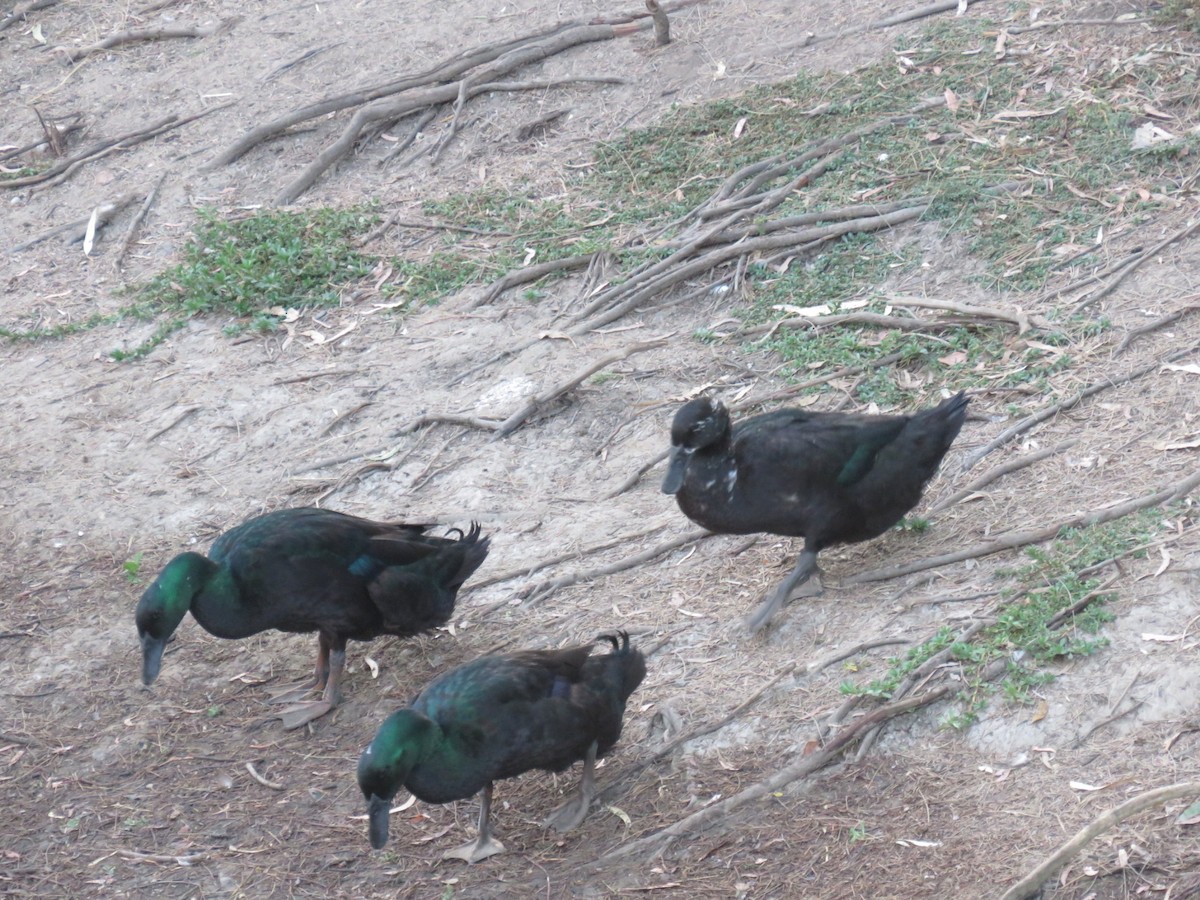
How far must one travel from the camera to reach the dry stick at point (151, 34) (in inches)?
514

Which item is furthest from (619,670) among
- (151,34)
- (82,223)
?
(151,34)

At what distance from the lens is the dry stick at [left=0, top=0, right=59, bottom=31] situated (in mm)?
13984

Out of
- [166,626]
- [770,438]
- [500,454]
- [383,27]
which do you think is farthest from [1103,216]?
[383,27]

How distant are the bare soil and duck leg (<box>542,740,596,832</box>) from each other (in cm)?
6

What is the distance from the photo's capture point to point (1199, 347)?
649 centimetres

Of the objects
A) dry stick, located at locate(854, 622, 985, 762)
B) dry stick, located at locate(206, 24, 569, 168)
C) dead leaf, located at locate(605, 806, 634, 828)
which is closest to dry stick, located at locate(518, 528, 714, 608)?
dead leaf, located at locate(605, 806, 634, 828)

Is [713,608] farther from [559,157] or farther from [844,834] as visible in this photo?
[559,157]

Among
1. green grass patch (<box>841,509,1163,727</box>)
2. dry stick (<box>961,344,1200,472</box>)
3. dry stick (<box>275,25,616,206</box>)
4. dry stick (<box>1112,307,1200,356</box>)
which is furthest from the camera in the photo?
dry stick (<box>275,25,616,206</box>)

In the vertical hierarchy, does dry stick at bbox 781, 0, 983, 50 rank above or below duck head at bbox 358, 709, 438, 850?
above

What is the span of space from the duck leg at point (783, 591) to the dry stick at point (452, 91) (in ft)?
21.2

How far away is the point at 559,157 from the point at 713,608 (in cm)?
518

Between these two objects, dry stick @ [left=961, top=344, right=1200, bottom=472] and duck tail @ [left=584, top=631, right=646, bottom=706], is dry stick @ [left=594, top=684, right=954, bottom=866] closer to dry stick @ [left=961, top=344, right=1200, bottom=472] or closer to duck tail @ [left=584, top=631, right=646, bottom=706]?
duck tail @ [left=584, top=631, right=646, bottom=706]

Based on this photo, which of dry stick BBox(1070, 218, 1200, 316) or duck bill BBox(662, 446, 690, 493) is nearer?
duck bill BBox(662, 446, 690, 493)

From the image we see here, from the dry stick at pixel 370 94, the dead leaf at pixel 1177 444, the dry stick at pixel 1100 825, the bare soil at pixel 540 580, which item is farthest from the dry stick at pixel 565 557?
the dry stick at pixel 370 94
